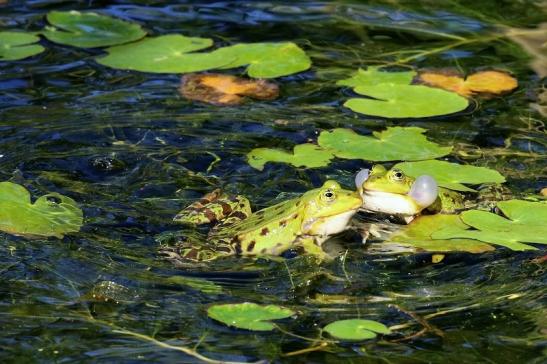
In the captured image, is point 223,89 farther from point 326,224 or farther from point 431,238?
point 431,238

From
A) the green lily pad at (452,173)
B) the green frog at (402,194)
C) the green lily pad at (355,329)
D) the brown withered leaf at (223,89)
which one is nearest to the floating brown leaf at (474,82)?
the brown withered leaf at (223,89)

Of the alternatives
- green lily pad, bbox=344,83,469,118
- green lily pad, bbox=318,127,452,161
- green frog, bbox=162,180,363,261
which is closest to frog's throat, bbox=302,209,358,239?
green frog, bbox=162,180,363,261

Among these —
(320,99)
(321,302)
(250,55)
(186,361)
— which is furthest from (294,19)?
(186,361)

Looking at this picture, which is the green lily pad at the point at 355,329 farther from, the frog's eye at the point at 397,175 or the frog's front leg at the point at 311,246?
the frog's eye at the point at 397,175

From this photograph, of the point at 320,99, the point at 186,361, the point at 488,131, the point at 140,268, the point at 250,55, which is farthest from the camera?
the point at 250,55

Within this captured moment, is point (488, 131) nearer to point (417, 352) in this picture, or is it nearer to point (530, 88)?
point (530, 88)

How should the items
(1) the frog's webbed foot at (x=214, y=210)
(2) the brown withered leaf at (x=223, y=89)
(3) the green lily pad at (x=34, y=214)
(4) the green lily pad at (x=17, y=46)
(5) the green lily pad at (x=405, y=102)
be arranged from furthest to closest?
(4) the green lily pad at (x=17, y=46) < (2) the brown withered leaf at (x=223, y=89) < (5) the green lily pad at (x=405, y=102) < (1) the frog's webbed foot at (x=214, y=210) < (3) the green lily pad at (x=34, y=214)
